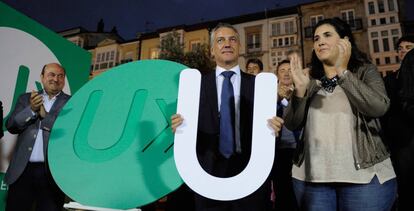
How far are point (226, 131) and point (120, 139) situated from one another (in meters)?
1.33

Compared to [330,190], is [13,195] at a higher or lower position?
lower

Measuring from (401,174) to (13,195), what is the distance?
350cm

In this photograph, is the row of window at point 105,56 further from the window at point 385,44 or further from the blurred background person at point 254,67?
the blurred background person at point 254,67

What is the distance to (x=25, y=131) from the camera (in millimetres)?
3182

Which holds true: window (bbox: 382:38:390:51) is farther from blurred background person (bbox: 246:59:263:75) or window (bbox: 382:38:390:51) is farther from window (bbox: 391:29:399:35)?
blurred background person (bbox: 246:59:263:75)

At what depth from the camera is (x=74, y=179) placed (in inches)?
106

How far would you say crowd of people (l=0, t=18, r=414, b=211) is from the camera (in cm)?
163

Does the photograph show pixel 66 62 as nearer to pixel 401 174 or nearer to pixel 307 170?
pixel 307 170

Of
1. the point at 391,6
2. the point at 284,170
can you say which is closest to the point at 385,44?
the point at 391,6

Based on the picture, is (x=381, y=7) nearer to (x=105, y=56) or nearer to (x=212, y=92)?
(x=105, y=56)

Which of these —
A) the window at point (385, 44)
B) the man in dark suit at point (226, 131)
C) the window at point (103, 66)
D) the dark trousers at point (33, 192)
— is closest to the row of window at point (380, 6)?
the window at point (385, 44)

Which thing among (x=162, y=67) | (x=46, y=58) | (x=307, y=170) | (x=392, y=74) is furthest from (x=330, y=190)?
(x=46, y=58)

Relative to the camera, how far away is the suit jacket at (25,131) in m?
2.93

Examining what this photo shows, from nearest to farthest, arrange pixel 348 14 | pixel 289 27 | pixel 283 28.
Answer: pixel 348 14 < pixel 289 27 < pixel 283 28
